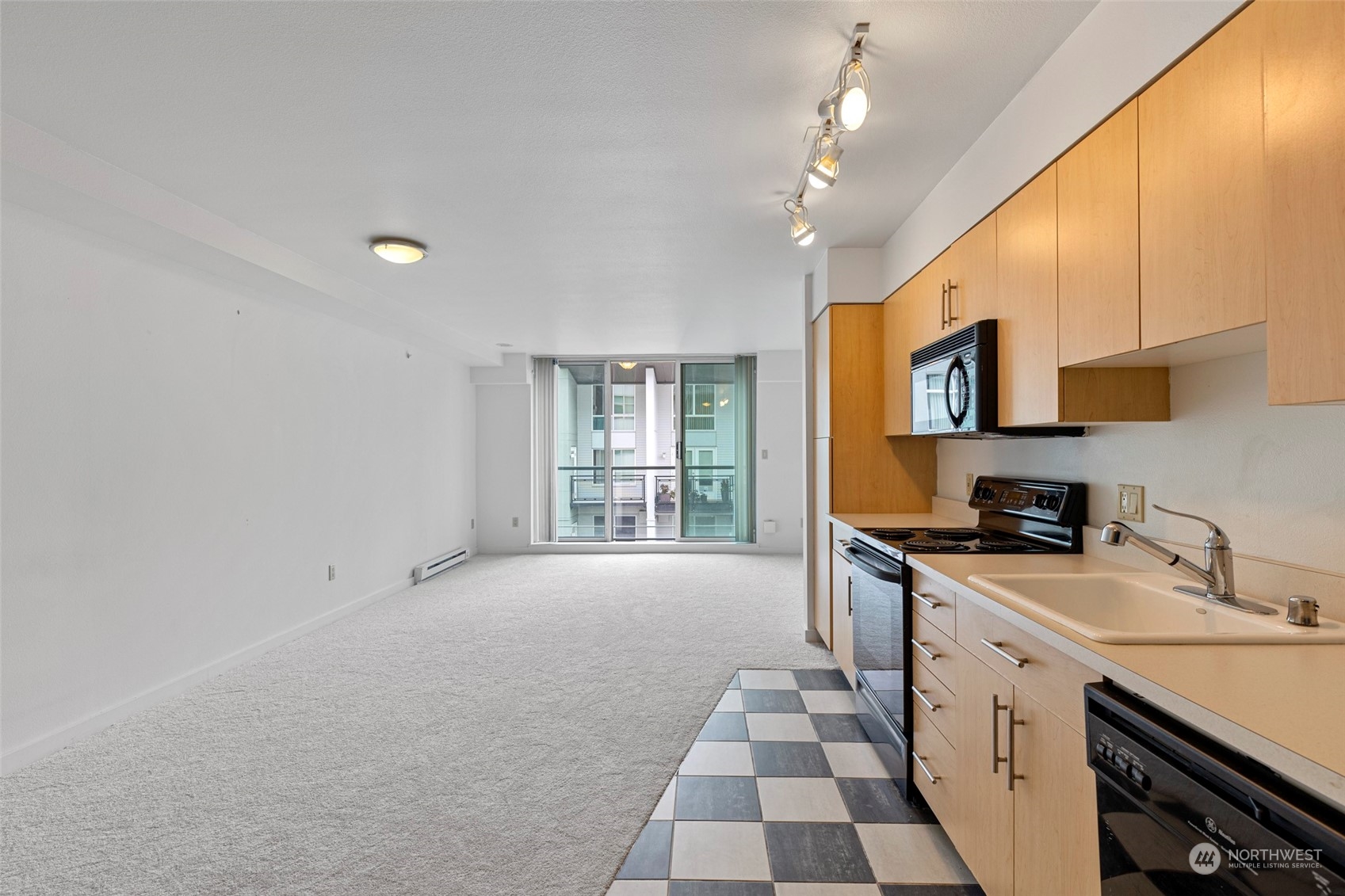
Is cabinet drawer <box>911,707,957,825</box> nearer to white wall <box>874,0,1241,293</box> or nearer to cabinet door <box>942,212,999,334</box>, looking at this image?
cabinet door <box>942,212,999,334</box>

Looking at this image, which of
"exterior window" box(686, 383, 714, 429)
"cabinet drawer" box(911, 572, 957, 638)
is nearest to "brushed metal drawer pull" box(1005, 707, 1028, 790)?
"cabinet drawer" box(911, 572, 957, 638)

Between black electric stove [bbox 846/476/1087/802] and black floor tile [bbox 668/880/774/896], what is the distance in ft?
2.43

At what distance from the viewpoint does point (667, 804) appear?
2268mm

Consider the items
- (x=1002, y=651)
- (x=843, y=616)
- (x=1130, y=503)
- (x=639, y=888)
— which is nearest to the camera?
(x=1002, y=651)

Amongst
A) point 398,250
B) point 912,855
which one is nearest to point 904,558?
point 912,855

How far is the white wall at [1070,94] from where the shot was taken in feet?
4.42

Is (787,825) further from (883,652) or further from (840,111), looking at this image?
(840,111)

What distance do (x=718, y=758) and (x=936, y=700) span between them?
1.04 metres

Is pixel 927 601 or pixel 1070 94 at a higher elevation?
pixel 1070 94

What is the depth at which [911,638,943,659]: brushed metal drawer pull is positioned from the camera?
6.63 ft

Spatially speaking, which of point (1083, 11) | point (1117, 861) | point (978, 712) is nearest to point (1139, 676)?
point (1117, 861)

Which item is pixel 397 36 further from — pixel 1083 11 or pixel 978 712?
pixel 978 712

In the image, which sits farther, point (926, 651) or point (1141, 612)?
point (926, 651)

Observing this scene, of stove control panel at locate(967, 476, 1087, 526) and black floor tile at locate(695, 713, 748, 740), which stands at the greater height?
stove control panel at locate(967, 476, 1087, 526)
